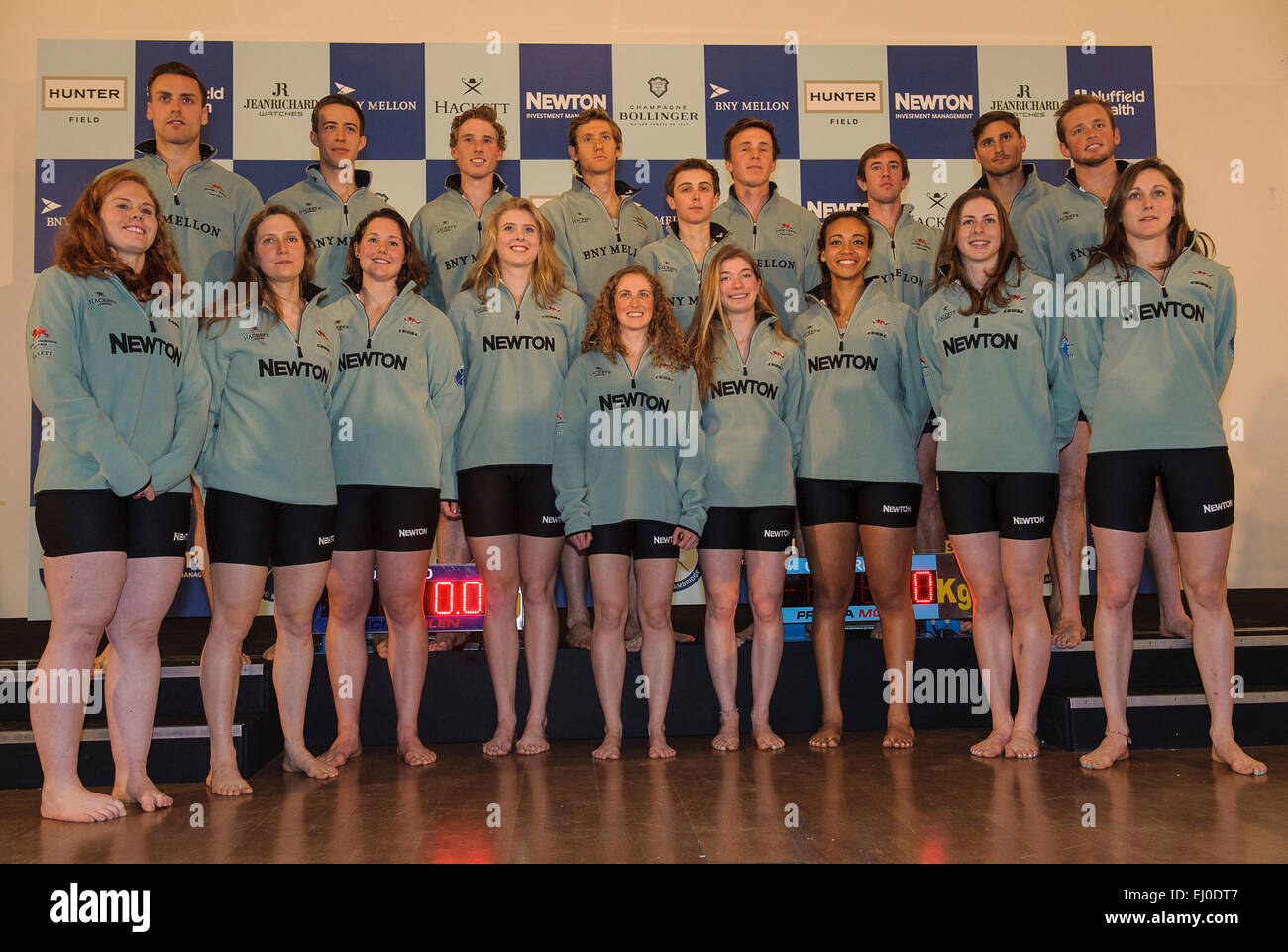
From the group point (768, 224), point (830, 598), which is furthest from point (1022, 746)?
point (768, 224)

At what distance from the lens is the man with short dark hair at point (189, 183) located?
3.96 m

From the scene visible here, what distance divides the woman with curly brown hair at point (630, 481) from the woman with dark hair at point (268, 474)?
0.82 meters

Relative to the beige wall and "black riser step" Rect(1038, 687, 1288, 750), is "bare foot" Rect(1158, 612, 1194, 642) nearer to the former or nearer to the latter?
"black riser step" Rect(1038, 687, 1288, 750)

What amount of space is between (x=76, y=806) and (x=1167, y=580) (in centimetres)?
371

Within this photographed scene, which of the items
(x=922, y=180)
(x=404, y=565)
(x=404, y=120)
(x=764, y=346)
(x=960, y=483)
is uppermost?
(x=404, y=120)

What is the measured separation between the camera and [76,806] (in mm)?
2695

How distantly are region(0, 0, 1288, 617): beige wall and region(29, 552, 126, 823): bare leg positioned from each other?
3870 millimetres

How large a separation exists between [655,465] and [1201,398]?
173 cm

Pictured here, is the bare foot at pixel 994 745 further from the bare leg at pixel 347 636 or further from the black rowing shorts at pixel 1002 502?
the bare leg at pixel 347 636

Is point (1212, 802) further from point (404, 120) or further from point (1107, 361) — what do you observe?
point (404, 120)

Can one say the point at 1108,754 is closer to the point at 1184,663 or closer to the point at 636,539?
the point at 1184,663

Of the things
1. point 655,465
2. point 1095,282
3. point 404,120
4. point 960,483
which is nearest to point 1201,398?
point 1095,282

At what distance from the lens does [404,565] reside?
3.38 metres
